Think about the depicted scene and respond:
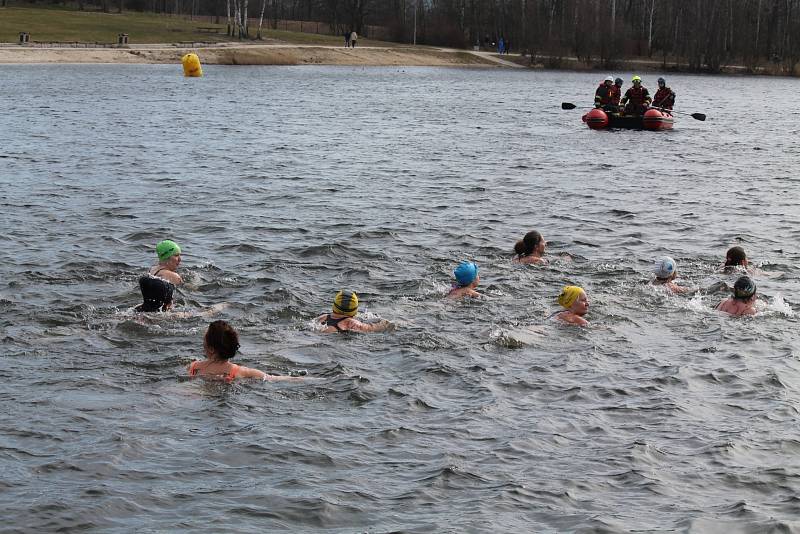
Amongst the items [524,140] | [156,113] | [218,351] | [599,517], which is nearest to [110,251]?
[218,351]

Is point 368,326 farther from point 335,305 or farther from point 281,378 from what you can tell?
point 281,378

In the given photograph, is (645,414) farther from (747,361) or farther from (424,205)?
(424,205)

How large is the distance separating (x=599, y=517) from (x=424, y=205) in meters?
16.9

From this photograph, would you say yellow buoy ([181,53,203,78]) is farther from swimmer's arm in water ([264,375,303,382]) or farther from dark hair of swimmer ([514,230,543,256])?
swimmer's arm in water ([264,375,303,382])

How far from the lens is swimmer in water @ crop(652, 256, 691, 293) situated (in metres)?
18.1

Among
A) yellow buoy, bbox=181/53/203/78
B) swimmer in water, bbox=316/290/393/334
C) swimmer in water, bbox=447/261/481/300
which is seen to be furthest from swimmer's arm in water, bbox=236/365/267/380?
yellow buoy, bbox=181/53/203/78

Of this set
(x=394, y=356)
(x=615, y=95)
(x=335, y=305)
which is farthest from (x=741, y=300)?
(x=615, y=95)

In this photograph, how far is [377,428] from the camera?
40.8 ft

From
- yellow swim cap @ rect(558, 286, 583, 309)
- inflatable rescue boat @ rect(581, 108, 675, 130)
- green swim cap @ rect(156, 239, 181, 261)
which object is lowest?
yellow swim cap @ rect(558, 286, 583, 309)

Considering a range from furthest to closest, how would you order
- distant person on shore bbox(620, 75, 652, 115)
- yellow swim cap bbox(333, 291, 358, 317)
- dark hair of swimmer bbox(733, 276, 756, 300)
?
distant person on shore bbox(620, 75, 652, 115), dark hair of swimmer bbox(733, 276, 756, 300), yellow swim cap bbox(333, 291, 358, 317)

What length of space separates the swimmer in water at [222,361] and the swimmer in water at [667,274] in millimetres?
6965

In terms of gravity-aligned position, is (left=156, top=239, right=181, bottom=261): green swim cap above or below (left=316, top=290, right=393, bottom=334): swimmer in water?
above

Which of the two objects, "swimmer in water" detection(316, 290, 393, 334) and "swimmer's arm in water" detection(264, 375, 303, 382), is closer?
"swimmer's arm in water" detection(264, 375, 303, 382)

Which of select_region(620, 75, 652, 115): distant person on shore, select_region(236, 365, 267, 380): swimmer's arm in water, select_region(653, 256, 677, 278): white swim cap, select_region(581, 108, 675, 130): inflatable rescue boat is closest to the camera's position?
select_region(236, 365, 267, 380): swimmer's arm in water
